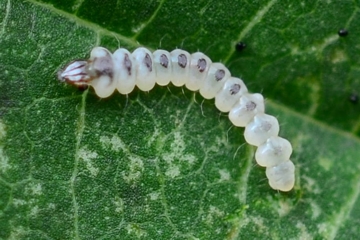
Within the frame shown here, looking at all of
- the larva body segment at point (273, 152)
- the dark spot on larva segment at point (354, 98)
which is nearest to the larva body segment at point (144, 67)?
the larva body segment at point (273, 152)

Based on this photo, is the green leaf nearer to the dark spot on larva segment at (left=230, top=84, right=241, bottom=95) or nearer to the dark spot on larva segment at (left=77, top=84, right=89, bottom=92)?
the dark spot on larva segment at (left=77, top=84, right=89, bottom=92)

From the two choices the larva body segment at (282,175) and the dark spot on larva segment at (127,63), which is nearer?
the dark spot on larva segment at (127,63)

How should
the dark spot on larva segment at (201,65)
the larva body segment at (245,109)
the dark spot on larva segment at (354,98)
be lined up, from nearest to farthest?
1. the dark spot on larva segment at (201,65)
2. the larva body segment at (245,109)
3. the dark spot on larva segment at (354,98)

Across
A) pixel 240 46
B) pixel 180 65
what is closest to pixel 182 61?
pixel 180 65

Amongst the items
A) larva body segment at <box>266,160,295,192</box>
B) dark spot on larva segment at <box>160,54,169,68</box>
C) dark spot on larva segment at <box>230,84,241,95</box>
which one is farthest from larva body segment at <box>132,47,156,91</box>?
larva body segment at <box>266,160,295,192</box>

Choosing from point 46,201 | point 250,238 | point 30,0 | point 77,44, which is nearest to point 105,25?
point 77,44

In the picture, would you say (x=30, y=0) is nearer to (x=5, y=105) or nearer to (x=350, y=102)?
(x=5, y=105)

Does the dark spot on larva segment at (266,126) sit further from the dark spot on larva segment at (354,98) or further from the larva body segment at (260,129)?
the dark spot on larva segment at (354,98)

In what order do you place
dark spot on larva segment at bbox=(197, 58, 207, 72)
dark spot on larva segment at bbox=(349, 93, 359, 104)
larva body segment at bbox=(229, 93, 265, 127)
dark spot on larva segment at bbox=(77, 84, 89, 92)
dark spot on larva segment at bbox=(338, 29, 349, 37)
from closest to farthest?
dark spot on larva segment at bbox=(77, 84, 89, 92) → dark spot on larva segment at bbox=(197, 58, 207, 72) → larva body segment at bbox=(229, 93, 265, 127) → dark spot on larva segment at bbox=(338, 29, 349, 37) → dark spot on larva segment at bbox=(349, 93, 359, 104)
